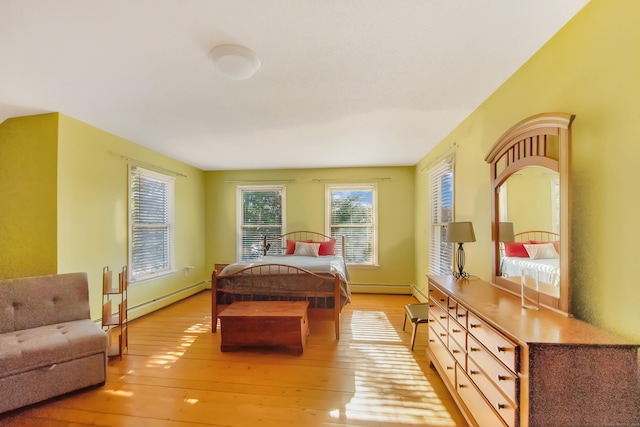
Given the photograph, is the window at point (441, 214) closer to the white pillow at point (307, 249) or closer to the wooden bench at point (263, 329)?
the white pillow at point (307, 249)

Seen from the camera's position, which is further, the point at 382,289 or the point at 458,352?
the point at 382,289

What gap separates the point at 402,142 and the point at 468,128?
0.99 metres

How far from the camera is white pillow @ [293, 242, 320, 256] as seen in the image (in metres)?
4.67

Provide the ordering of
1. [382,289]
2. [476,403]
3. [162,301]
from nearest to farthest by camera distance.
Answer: [476,403]
[162,301]
[382,289]

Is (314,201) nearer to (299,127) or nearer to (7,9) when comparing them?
(299,127)

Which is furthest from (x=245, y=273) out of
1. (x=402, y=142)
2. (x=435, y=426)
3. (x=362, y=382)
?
(x=402, y=142)

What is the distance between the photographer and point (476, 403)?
5.15 ft

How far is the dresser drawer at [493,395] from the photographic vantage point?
1228 millimetres

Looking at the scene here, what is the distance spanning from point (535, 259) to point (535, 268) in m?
0.05

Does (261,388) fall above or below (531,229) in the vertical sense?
below

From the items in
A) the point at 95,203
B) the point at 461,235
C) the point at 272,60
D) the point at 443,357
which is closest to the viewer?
the point at 272,60

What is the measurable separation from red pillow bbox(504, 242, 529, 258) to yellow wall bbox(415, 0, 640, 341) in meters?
0.35

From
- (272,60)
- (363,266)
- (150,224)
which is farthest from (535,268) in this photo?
(150,224)

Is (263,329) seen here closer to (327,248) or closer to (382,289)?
(327,248)
